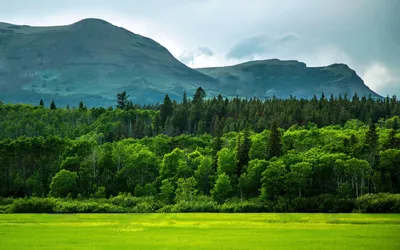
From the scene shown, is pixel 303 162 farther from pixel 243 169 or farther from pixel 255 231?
pixel 255 231

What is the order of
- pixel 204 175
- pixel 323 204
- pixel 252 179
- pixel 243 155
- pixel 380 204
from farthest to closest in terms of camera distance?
1. pixel 243 155
2. pixel 204 175
3. pixel 252 179
4. pixel 323 204
5. pixel 380 204

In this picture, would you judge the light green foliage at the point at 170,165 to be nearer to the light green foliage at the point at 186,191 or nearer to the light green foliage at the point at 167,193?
the light green foliage at the point at 167,193

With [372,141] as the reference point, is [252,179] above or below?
→ below

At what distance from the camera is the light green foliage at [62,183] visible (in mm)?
130500

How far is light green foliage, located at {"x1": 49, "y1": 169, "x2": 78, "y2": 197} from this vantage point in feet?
428

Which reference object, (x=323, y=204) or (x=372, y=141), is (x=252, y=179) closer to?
(x=323, y=204)

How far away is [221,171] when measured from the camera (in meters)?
131

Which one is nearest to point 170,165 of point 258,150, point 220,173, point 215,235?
point 220,173

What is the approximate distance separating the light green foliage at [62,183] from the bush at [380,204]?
231ft

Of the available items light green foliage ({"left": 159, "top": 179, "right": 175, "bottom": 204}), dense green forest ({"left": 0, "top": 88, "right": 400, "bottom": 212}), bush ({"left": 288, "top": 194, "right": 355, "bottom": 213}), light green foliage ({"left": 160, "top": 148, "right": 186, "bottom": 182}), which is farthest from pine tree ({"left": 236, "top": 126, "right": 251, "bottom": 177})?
bush ({"left": 288, "top": 194, "right": 355, "bottom": 213})

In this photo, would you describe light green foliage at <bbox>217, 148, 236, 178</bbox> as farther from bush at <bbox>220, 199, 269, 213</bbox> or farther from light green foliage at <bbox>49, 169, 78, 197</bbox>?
light green foliage at <bbox>49, 169, 78, 197</bbox>

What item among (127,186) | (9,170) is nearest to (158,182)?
(127,186)

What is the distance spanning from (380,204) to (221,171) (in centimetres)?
4518

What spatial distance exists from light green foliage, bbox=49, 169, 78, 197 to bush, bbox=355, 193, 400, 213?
231ft
